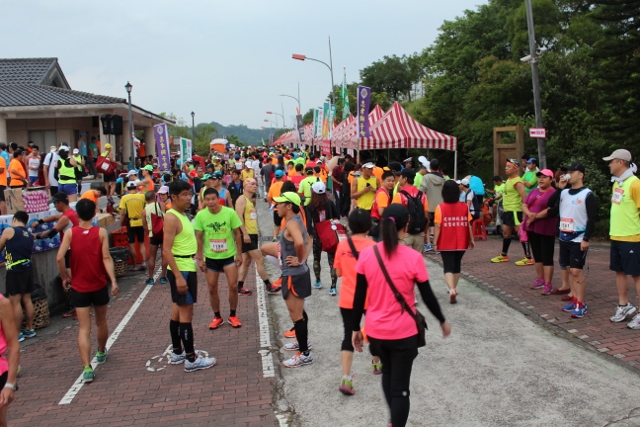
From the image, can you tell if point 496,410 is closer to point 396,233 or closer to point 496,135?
point 396,233

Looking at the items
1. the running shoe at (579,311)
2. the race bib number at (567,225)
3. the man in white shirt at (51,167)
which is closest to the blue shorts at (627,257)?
the race bib number at (567,225)

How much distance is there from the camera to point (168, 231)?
6.25m

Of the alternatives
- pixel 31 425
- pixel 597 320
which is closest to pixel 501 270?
pixel 597 320

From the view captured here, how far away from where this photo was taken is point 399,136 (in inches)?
792

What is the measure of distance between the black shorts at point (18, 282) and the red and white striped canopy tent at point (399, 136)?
43.2 feet

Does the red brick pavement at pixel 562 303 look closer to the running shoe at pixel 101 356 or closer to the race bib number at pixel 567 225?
the race bib number at pixel 567 225

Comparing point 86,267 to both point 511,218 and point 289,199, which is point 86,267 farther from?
point 511,218

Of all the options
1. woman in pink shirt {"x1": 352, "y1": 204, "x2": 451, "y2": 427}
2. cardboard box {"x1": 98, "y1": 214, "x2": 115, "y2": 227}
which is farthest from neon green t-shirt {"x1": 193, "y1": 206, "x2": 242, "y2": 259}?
cardboard box {"x1": 98, "y1": 214, "x2": 115, "y2": 227}

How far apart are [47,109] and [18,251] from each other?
1611cm

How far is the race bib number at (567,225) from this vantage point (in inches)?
297

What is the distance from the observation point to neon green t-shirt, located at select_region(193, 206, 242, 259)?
736 cm

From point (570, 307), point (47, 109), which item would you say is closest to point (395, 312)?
point (570, 307)

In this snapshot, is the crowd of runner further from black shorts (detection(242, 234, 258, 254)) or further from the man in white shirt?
the man in white shirt

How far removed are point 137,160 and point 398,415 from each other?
2759cm
